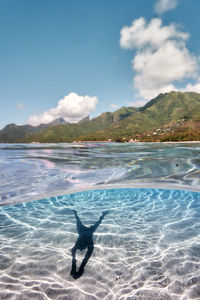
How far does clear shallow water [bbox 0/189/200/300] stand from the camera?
371 cm

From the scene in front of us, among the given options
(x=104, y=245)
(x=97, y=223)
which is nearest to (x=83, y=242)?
(x=104, y=245)

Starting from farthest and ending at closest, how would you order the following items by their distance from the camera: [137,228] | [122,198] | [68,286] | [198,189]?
[198,189] < [122,198] < [137,228] < [68,286]

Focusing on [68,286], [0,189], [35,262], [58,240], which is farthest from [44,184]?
[68,286]

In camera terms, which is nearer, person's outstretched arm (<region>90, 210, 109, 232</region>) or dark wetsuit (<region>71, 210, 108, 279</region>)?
dark wetsuit (<region>71, 210, 108, 279</region>)

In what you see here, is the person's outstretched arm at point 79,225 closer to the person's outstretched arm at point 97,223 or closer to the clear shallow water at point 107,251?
the clear shallow water at point 107,251

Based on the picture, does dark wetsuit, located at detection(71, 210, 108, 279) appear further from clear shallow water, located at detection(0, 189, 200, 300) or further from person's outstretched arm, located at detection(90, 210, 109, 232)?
clear shallow water, located at detection(0, 189, 200, 300)

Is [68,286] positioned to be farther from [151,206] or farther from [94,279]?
[151,206]

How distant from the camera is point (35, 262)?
15.2 ft

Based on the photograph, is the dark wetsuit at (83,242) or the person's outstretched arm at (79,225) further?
the person's outstretched arm at (79,225)

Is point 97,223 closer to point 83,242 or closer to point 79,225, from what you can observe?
point 79,225

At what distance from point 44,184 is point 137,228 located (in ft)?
28.2

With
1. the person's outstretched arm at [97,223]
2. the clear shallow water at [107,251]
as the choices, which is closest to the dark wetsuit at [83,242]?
the person's outstretched arm at [97,223]

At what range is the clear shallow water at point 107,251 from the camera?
371cm

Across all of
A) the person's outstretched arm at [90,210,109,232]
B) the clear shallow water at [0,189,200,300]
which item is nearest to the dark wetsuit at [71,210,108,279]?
the person's outstretched arm at [90,210,109,232]
